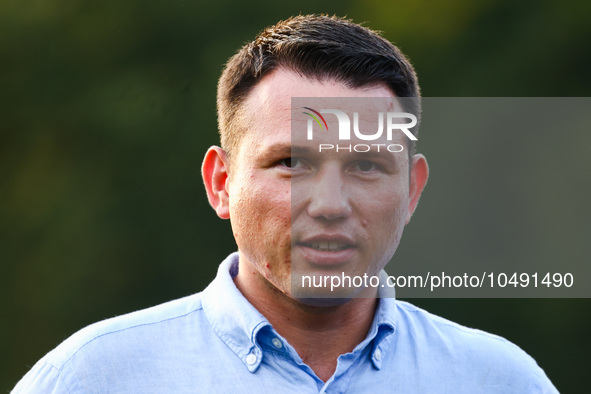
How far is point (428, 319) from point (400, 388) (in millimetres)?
307

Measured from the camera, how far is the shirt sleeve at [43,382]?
2.03 meters


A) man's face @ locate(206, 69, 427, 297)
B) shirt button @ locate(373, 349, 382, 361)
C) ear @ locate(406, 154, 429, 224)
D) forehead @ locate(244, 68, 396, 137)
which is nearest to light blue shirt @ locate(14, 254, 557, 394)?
shirt button @ locate(373, 349, 382, 361)

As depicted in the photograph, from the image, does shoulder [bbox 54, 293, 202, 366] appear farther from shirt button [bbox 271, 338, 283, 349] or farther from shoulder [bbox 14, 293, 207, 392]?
shirt button [bbox 271, 338, 283, 349]

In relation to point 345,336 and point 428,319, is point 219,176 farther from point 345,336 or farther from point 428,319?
point 428,319

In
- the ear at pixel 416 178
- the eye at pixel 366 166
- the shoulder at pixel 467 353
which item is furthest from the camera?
the ear at pixel 416 178

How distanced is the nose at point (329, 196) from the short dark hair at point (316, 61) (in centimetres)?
26

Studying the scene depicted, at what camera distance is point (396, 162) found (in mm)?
2213

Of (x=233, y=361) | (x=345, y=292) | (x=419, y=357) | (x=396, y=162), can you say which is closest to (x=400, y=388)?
(x=419, y=357)

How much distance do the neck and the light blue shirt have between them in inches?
2.2

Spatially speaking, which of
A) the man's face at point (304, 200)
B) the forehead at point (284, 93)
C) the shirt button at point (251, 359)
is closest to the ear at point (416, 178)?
the man's face at point (304, 200)

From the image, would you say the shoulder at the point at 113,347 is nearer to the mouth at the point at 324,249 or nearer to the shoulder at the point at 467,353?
the mouth at the point at 324,249

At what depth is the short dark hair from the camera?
2195 mm

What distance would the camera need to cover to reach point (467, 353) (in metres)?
2.29

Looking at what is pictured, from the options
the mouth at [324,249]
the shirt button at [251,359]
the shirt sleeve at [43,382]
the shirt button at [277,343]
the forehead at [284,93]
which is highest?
the forehead at [284,93]
